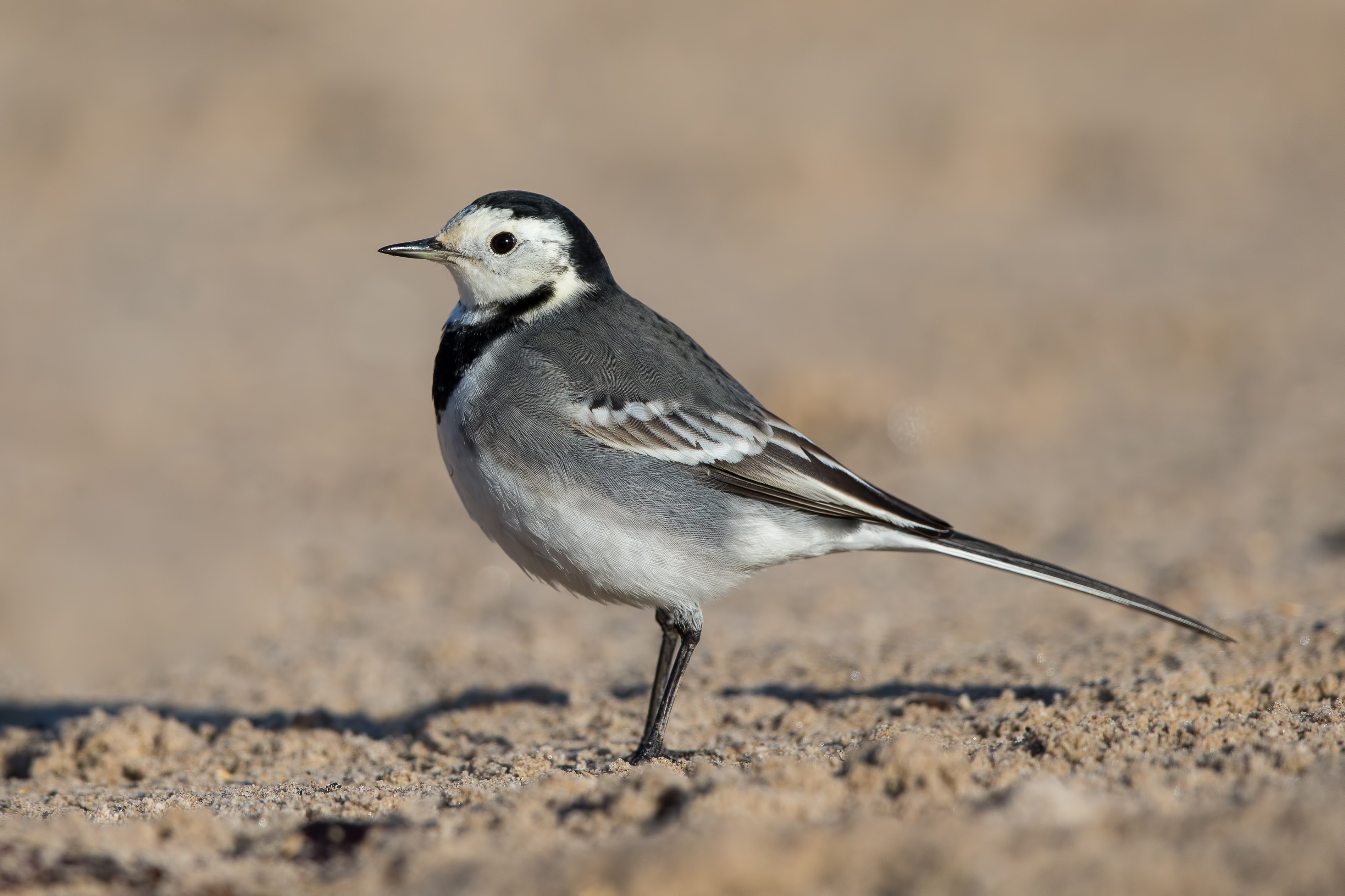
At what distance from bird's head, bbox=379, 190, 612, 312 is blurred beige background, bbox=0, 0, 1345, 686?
311cm

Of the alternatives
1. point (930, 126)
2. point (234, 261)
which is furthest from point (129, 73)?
point (930, 126)

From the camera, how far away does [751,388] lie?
12000 mm

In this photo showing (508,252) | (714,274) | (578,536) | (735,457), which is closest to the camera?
(578,536)

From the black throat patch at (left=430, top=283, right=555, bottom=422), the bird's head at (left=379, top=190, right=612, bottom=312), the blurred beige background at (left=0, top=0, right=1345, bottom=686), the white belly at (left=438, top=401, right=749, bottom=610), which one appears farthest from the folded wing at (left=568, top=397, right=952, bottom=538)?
the blurred beige background at (left=0, top=0, right=1345, bottom=686)

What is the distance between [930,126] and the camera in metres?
18.7

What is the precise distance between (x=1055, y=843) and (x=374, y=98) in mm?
16507

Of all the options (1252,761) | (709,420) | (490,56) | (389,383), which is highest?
(490,56)

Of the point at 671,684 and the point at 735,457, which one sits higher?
the point at 735,457

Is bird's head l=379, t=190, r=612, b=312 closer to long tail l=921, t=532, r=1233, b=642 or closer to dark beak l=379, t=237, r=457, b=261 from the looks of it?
dark beak l=379, t=237, r=457, b=261

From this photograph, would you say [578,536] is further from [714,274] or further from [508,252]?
[714,274]

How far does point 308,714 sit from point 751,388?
6.41 metres

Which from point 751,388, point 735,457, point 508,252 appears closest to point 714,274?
point 751,388

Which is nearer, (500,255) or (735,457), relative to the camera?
(735,457)

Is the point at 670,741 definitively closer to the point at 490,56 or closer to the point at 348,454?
the point at 348,454
